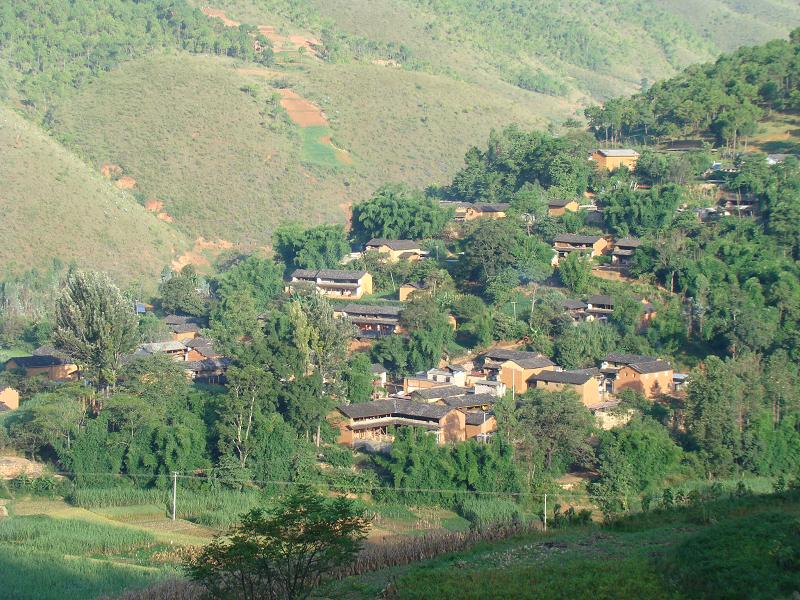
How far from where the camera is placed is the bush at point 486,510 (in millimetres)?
25172

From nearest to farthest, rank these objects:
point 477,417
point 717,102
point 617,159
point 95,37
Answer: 1. point 477,417
2. point 617,159
3. point 717,102
4. point 95,37

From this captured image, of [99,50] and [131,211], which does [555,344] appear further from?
[99,50]

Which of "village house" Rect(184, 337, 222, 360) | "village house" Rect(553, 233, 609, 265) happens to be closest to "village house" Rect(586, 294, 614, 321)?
"village house" Rect(553, 233, 609, 265)

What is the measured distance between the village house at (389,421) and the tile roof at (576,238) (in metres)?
12.0

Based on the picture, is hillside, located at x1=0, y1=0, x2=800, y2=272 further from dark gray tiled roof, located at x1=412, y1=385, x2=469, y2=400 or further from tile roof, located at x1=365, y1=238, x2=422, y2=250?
dark gray tiled roof, located at x1=412, y1=385, x2=469, y2=400

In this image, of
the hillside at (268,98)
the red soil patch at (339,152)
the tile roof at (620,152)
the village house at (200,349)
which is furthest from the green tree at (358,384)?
the red soil patch at (339,152)

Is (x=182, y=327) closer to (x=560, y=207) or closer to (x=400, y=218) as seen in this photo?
(x=400, y=218)

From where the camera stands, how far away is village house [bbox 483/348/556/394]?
31672 millimetres

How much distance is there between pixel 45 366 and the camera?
34.9 m

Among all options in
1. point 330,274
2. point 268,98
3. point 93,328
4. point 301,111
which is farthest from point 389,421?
point 268,98

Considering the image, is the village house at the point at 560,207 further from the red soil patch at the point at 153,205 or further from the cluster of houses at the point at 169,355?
the red soil patch at the point at 153,205

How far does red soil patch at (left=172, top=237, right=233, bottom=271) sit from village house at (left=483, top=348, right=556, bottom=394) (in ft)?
78.9

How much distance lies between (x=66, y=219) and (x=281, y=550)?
125 feet

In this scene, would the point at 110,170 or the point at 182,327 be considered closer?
the point at 182,327
